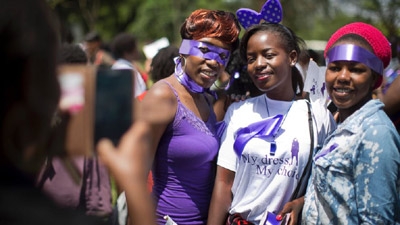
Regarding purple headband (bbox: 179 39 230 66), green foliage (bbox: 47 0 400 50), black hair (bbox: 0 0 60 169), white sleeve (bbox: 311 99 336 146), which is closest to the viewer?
black hair (bbox: 0 0 60 169)

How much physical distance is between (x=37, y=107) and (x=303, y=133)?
2067 millimetres

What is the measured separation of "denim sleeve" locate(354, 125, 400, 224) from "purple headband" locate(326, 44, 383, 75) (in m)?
0.35

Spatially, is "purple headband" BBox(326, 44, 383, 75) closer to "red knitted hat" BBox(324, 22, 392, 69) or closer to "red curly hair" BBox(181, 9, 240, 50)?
"red knitted hat" BBox(324, 22, 392, 69)

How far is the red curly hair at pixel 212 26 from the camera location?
319 cm

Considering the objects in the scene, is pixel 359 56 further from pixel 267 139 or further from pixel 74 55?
pixel 74 55

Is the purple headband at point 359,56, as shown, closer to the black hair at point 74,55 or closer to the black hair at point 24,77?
the black hair at point 24,77

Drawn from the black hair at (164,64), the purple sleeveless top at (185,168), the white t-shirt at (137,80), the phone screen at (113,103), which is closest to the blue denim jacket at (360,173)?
the purple sleeveless top at (185,168)

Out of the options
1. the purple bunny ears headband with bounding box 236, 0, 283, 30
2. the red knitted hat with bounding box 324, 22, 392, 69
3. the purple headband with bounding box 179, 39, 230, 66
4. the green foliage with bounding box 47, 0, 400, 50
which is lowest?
the purple headband with bounding box 179, 39, 230, 66

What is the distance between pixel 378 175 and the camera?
8.20 ft

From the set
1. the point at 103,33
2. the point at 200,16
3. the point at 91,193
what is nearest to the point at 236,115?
the point at 200,16

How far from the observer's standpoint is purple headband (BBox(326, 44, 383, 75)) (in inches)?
108

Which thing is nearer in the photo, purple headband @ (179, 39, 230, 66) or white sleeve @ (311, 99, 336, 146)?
white sleeve @ (311, 99, 336, 146)

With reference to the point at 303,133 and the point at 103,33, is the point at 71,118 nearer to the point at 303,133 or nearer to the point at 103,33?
the point at 303,133

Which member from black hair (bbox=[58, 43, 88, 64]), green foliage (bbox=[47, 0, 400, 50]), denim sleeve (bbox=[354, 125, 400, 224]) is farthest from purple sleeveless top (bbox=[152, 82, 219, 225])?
green foliage (bbox=[47, 0, 400, 50])
